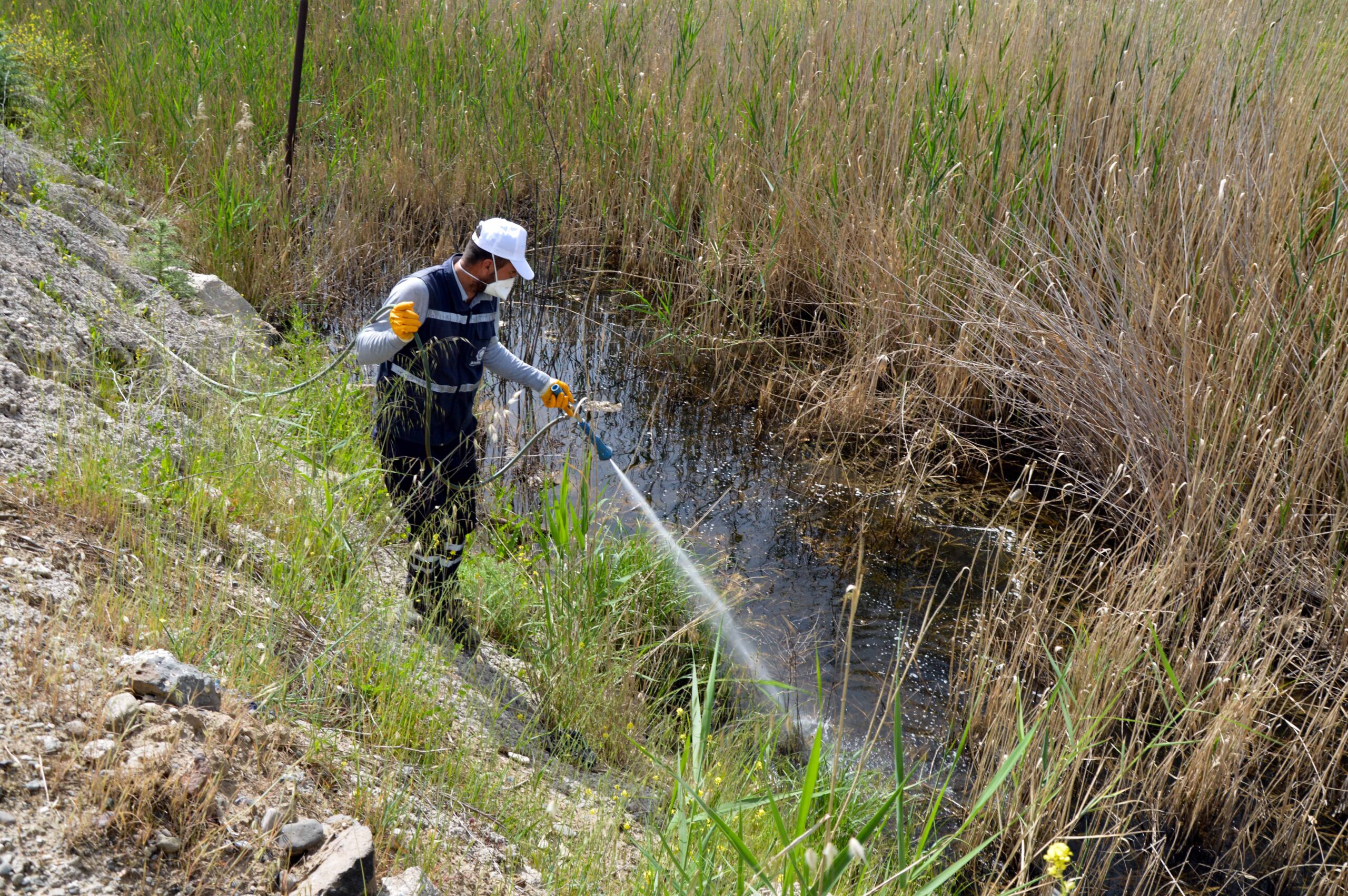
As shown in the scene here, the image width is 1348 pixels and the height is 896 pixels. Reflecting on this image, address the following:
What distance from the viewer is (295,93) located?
5.26 metres

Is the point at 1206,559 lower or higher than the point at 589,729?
higher

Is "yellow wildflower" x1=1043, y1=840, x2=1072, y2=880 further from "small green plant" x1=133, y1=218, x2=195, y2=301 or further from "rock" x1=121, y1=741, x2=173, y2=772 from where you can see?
"small green plant" x1=133, y1=218, x2=195, y2=301

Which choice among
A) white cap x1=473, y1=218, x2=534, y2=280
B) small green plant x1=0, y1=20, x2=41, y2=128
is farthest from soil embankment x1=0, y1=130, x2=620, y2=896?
small green plant x1=0, y1=20, x2=41, y2=128

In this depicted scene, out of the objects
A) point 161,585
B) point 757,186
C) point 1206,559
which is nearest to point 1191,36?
point 757,186

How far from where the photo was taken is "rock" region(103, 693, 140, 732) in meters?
1.71

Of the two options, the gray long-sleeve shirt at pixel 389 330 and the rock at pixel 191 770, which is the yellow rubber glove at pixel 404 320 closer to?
the gray long-sleeve shirt at pixel 389 330

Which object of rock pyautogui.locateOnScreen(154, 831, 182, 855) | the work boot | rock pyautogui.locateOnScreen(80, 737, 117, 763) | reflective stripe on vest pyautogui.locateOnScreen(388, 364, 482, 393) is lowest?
the work boot

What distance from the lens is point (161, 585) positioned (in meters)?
2.22

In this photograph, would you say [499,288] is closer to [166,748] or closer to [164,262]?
[166,748]

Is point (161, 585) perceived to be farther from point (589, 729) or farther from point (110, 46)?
point (110, 46)

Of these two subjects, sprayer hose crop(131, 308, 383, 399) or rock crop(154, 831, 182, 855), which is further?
sprayer hose crop(131, 308, 383, 399)

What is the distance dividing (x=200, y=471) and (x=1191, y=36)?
16.7ft

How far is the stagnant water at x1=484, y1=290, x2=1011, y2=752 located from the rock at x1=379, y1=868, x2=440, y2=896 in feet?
4.90

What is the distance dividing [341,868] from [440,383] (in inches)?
67.5
